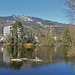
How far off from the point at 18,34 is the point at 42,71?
41575mm

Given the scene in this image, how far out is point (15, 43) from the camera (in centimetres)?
5738

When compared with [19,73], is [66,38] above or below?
above

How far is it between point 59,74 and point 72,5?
7.46m

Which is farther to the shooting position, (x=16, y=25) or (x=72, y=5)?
(x=16, y=25)

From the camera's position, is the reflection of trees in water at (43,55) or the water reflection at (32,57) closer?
the water reflection at (32,57)

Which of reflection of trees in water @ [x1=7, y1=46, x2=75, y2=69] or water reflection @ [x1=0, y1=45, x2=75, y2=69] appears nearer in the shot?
water reflection @ [x1=0, y1=45, x2=75, y2=69]

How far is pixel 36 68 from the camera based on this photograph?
57.5 ft

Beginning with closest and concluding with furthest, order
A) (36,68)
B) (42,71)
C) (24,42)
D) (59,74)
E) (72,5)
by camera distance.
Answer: (72,5) < (59,74) < (42,71) < (36,68) < (24,42)

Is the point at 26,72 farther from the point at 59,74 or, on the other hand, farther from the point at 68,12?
the point at 68,12

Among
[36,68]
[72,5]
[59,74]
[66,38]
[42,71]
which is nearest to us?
[72,5]

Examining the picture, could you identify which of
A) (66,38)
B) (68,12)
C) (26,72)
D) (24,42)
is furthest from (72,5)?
(66,38)

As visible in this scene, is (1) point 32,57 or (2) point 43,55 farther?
(2) point 43,55

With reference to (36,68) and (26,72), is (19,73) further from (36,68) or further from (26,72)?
(36,68)

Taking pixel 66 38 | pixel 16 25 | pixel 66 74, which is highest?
pixel 16 25
